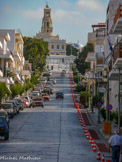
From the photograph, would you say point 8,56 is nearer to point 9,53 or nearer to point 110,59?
point 9,53

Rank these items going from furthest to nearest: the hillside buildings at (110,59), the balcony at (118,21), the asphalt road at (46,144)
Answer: the hillside buildings at (110,59) < the balcony at (118,21) < the asphalt road at (46,144)

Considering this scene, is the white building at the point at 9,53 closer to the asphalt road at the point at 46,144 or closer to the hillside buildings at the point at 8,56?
the hillside buildings at the point at 8,56

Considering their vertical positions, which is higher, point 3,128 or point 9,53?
point 9,53

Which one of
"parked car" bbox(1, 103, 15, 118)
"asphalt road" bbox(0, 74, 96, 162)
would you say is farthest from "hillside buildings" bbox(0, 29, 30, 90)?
"asphalt road" bbox(0, 74, 96, 162)

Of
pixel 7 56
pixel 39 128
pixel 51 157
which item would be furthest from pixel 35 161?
pixel 7 56

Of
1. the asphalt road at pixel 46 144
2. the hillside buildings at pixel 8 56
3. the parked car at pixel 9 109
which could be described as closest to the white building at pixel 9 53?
the hillside buildings at pixel 8 56

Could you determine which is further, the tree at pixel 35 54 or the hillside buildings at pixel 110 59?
the tree at pixel 35 54

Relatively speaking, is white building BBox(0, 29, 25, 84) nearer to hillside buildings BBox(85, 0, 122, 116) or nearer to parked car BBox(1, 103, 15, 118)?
hillside buildings BBox(85, 0, 122, 116)

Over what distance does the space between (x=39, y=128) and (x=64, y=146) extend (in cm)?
1049

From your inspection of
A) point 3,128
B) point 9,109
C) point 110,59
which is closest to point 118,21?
point 3,128

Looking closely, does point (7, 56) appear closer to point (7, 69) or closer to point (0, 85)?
point (7, 69)

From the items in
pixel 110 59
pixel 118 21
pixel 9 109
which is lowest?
pixel 9 109

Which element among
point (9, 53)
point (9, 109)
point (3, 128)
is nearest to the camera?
point (3, 128)

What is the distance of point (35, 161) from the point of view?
1995cm
